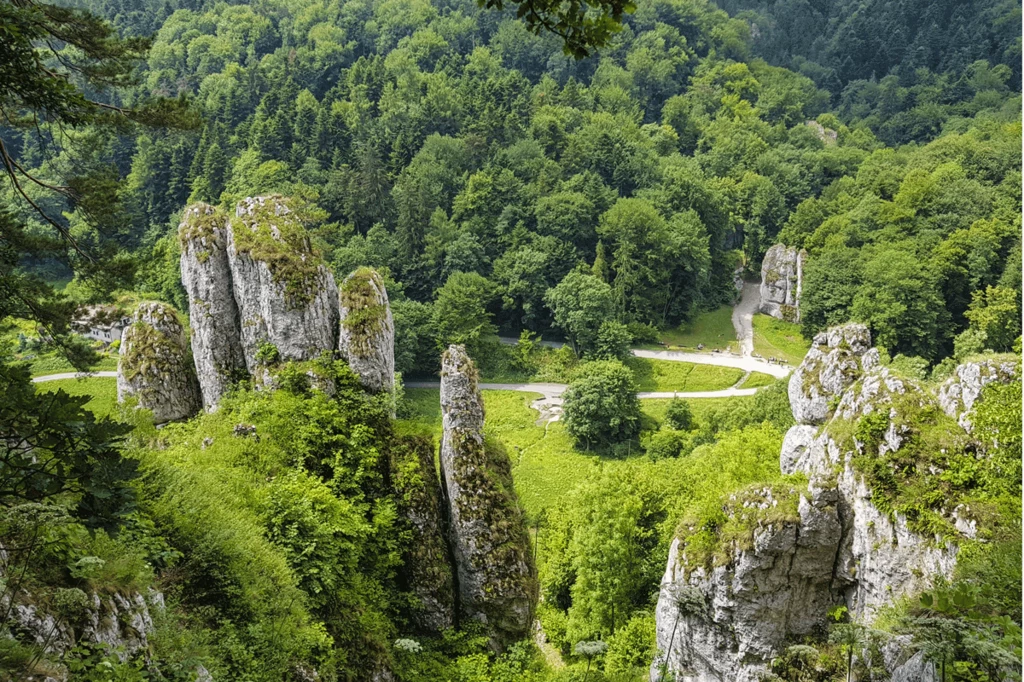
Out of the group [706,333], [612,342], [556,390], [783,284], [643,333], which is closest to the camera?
[556,390]

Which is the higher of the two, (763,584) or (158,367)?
(158,367)

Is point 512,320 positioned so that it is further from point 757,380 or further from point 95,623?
point 95,623

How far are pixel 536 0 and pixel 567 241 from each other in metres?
69.3

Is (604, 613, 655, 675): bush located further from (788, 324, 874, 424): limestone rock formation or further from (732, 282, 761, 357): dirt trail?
(732, 282, 761, 357): dirt trail

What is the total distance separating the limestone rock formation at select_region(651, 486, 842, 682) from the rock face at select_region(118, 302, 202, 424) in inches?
574

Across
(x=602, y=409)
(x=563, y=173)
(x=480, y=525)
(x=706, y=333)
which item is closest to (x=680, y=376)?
(x=706, y=333)

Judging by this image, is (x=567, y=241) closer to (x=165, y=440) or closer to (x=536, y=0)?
(x=165, y=440)

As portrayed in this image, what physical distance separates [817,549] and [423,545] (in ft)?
28.9

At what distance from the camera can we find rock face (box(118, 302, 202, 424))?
2072 centimetres

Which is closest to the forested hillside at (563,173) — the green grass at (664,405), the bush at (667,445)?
the green grass at (664,405)

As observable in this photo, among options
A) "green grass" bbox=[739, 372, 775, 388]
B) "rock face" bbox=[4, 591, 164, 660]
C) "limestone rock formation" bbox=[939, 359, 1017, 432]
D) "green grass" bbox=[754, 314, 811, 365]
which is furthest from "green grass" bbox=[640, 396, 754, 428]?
"rock face" bbox=[4, 591, 164, 660]

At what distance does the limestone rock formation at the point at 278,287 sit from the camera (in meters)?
19.3

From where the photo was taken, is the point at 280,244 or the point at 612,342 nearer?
the point at 280,244

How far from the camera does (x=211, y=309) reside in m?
20.7
